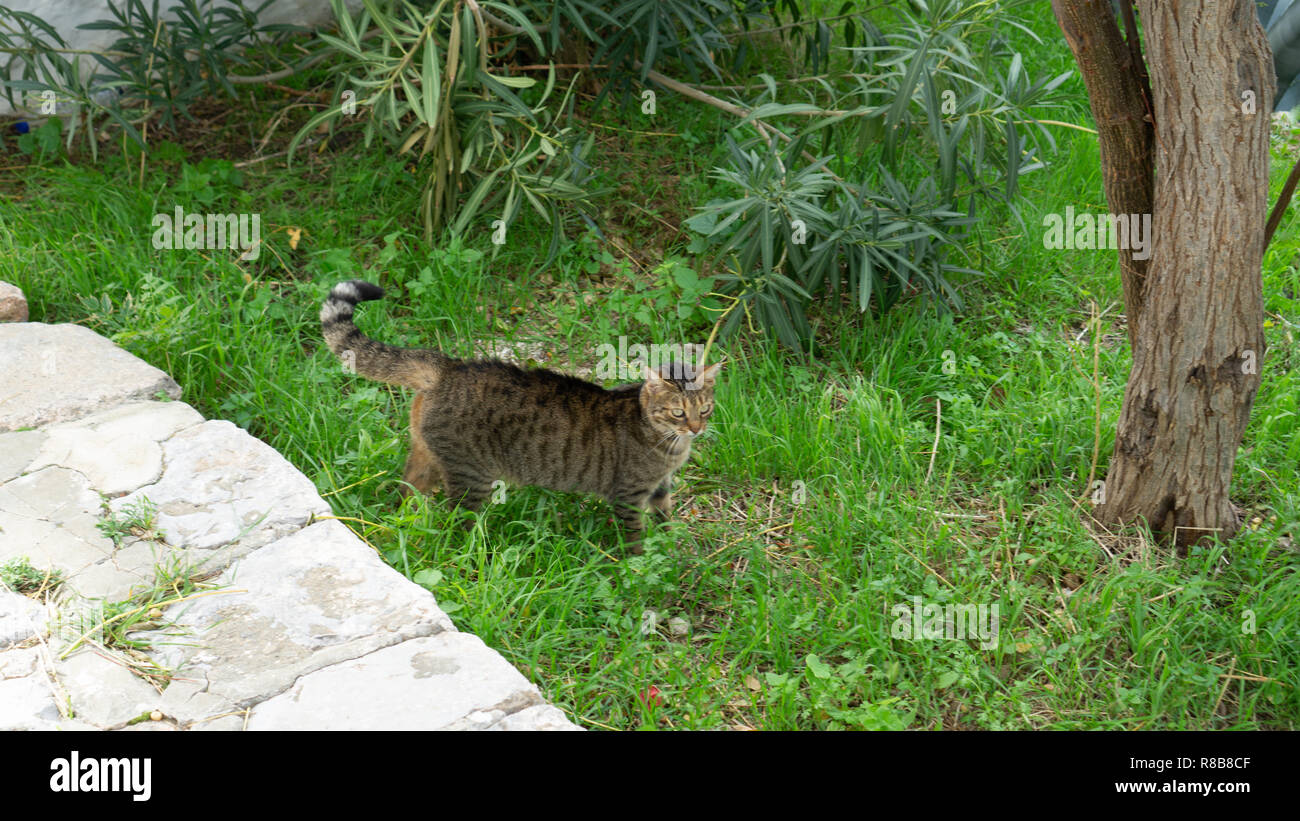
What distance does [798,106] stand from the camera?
4.57 meters

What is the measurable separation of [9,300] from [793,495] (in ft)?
10.9

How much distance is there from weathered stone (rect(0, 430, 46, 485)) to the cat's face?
2066mm

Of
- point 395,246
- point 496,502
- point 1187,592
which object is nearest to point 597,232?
point 395,246

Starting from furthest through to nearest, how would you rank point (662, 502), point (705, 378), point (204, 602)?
1. point (662, 502)
2. point (705, 378)
3. point (204, 602)

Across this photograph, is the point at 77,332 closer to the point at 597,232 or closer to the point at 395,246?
the point at 395,246

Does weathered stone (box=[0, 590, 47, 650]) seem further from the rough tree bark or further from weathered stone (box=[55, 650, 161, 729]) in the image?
the rough tree bark

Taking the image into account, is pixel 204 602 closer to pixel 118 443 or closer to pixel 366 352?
pixel 118 443

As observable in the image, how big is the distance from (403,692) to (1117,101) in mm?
2893

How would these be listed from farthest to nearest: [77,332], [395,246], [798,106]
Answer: [395,246], [798,106], [77,332]

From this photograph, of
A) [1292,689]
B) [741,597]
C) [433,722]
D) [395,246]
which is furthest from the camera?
[395,246]

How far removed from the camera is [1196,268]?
3.39 metres

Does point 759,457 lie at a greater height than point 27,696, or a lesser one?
greater

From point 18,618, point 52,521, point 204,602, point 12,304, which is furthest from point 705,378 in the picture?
point 12,304

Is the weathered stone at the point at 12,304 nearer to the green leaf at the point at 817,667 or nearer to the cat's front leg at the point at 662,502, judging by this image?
the cat's front leg at the point at 662,502
